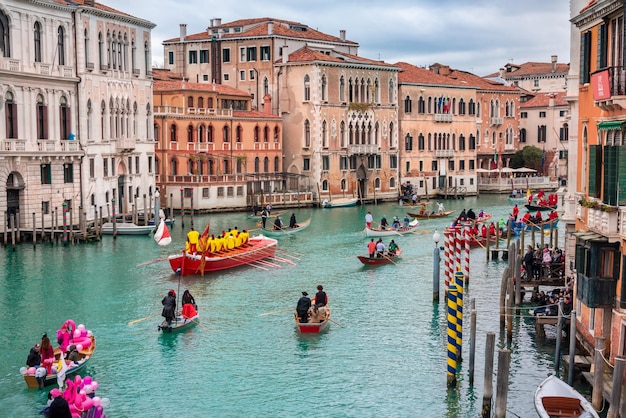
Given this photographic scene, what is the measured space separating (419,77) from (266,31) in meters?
12.5

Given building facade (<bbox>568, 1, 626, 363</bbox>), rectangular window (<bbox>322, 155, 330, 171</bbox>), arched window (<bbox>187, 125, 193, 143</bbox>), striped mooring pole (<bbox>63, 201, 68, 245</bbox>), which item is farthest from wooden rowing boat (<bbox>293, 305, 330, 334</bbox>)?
rectangular window (<bbox>322, 155, 330, 171</bbox>)

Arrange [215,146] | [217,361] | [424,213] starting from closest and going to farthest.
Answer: [217,361] < [424,213] < [215,146]

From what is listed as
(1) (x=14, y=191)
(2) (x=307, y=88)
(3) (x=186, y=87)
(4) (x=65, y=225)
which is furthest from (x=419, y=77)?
(1) (x=14, y=191)

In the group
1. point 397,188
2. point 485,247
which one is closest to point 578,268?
point 485,247

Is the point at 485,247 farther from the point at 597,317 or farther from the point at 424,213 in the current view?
the point at 597,317

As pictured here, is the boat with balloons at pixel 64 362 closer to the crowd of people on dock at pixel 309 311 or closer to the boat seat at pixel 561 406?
the crowd of people on dock at pixel 309 311

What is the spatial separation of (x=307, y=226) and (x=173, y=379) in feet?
87.4

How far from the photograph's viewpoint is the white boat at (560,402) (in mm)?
14727

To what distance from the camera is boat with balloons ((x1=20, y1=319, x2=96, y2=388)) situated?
703 inches

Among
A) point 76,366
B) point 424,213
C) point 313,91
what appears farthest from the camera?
point 313,91

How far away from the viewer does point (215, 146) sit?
2170 inches

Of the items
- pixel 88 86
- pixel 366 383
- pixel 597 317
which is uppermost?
pixel 88 86

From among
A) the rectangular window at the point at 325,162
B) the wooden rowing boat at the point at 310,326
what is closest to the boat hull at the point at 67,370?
the wooden rowing boat at the point at 310,326

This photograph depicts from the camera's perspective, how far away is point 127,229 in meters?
40.7
